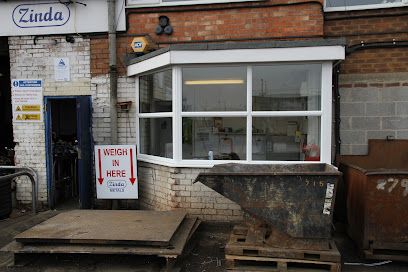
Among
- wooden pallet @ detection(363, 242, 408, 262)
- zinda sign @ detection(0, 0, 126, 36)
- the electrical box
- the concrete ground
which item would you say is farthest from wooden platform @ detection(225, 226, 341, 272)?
zinda sign @ detection(0, 0, 126, 36)

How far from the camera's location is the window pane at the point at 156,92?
5844mm

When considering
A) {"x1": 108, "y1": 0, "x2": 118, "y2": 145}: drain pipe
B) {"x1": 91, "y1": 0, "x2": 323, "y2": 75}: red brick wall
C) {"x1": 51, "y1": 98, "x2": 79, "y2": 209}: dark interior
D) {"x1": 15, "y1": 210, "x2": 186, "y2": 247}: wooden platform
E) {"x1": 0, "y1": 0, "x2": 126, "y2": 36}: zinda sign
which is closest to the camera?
{"x1": 15, "y1": 210, "x2": 186, "y2": 247}: wooden platform

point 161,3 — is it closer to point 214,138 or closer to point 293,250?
point 214,138

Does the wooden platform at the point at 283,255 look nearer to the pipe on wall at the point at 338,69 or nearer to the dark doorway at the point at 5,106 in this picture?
the pipe on wall at the point at 338,69

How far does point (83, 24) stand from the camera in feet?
21.1

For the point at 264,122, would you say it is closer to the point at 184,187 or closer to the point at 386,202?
the point at 184,187

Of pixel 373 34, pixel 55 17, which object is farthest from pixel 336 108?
pixel 55 17

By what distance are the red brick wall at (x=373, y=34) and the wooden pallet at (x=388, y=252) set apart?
9.74 ft

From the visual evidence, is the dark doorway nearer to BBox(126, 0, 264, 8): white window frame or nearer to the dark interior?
the dark interior

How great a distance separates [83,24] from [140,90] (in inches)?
62.3

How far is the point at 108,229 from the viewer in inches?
177

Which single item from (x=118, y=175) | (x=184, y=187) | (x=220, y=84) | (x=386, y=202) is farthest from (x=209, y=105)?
(x=386, y=202)

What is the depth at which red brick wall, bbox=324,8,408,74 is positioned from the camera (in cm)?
588

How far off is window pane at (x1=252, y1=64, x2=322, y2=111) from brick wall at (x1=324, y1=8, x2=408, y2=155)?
90 cm
